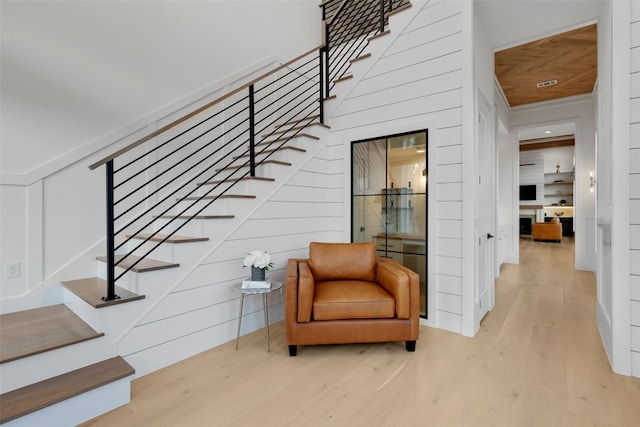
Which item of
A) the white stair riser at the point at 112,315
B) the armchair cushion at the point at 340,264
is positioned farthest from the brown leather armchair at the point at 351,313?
the white stair riser at the point at 112,315

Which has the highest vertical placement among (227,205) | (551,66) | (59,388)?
(551,66)

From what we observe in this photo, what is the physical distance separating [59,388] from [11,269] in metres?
1.35

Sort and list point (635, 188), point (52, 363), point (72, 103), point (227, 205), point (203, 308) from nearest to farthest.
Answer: point (52, 363), point (635, 188), point (203, 308), point (72, 103), point (227, 205)

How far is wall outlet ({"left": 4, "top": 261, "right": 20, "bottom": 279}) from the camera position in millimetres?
2441

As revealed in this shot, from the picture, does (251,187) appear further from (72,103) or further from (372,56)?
(372,56)

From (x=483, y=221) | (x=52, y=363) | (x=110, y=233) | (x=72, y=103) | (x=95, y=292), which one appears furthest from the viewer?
(x=483, y=221)

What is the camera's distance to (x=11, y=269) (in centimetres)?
246

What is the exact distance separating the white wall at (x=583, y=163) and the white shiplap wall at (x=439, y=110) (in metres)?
4.34

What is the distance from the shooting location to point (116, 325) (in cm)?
207

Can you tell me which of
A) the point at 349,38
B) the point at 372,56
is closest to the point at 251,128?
the point at 372,56

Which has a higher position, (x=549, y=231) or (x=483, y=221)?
(x=483, y=221)

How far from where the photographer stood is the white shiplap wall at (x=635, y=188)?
7.06 feet

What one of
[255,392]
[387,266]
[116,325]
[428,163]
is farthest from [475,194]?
[116,325]

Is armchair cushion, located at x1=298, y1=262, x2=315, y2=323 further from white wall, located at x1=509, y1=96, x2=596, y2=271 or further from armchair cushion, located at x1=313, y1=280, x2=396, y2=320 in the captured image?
white wall, located at x1=509, y1=96, x2=596, y2=271
